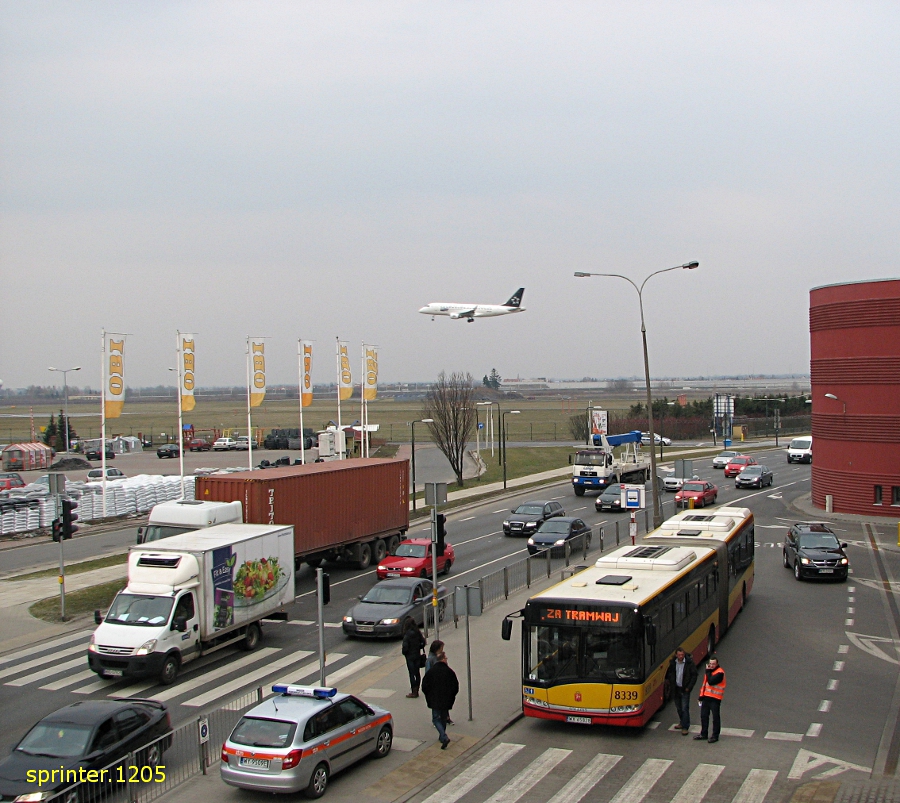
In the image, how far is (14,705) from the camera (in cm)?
1805

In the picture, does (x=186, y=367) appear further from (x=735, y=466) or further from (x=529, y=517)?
(x=735, y=466)

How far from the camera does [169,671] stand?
19109mm

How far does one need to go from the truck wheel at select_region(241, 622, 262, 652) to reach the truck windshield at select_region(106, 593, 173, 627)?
119 inches

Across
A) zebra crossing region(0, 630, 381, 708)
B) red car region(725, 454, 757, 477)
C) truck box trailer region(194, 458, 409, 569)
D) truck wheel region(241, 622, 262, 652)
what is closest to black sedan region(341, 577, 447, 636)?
zebra crossing region(0, 630, 381, 708)

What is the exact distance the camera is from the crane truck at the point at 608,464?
5459cm

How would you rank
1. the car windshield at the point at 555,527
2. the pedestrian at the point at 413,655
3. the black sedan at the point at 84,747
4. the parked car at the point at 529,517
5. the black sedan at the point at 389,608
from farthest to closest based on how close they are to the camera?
the parked car at the point at 529,517 → the car windshield at the point at 555,527 → the black sedan at the point at 389,608 → the pedestrian at the point at 413,655 → the black sedan at the point at 84,747

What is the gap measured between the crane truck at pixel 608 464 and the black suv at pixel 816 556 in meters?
23.5

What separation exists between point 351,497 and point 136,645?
12.6 m

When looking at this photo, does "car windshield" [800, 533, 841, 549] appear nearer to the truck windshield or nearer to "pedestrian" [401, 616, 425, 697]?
"pedestrian" [401, 616, 425, 697]

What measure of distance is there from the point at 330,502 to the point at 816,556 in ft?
51.1

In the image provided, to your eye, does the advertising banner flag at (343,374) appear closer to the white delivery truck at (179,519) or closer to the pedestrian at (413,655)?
the white delivery truck at (179,519)

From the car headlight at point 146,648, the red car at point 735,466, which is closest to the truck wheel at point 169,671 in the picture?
the car headlight at point 146,648

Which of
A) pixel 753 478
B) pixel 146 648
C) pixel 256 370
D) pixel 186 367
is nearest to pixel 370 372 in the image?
pixel 256 370

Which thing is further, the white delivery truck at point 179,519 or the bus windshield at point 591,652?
the white delivery truck at point 179,519
